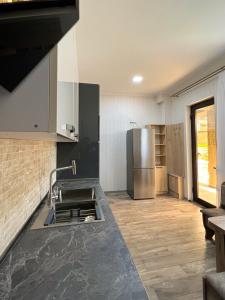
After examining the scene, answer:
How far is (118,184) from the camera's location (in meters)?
4.89

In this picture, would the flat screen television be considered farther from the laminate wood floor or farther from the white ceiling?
the laminate wood floor

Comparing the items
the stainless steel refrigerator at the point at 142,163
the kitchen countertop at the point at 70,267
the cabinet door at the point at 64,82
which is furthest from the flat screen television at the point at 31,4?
the stainless steel refrigerator at the point at 142,163

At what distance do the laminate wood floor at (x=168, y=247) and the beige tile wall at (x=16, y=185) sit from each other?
1.31 metres

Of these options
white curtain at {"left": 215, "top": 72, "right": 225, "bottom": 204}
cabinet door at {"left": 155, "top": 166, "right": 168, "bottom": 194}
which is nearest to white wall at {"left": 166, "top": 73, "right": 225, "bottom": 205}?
white curtain at {"left": 215, "top": 72, "right": 225, "bottom": 204}

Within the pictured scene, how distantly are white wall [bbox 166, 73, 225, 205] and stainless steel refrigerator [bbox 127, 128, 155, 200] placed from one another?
2.66 ft

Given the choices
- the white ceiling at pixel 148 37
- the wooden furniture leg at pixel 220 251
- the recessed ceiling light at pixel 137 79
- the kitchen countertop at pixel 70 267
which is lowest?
the wooden furniture leg at pixel 220 251

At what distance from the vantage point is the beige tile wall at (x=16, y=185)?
85 cm

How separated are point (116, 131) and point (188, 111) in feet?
6.22

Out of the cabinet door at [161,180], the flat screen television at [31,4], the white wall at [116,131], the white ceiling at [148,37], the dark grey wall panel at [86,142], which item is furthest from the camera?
the white wall at [116,131]

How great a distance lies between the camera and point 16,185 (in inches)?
39.6

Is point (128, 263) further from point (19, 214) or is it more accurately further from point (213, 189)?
point (213, 189)

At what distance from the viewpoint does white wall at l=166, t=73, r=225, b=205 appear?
298cm

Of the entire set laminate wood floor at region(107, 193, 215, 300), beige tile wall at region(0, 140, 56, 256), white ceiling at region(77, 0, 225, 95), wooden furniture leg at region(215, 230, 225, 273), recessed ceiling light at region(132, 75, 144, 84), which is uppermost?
recessed ceiling light at region(132, 75, 144, 84)

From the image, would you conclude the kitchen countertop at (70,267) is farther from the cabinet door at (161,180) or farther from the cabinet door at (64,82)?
the cabinet door at (161,180)
